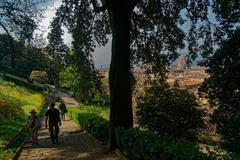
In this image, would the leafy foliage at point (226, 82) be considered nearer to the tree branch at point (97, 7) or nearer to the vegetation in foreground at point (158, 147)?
the vegetation in foreground at point (158, 147)

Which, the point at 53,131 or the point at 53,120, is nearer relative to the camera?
the point at 53,120

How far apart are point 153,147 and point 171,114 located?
1964 cm

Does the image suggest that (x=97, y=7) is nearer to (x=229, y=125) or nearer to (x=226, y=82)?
(x=226, y=82)

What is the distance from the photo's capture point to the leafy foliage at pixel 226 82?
1831 centimetres

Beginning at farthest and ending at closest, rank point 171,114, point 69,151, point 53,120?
point 171,114
point 53,120
point 69,151

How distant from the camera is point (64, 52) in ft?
70.1

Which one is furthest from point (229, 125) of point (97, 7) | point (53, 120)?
point (53, 120)

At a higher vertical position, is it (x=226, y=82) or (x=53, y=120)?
(x=226, y=82)

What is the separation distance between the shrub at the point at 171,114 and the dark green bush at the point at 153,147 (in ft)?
48.9

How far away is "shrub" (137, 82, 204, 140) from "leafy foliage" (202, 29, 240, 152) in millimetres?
11961

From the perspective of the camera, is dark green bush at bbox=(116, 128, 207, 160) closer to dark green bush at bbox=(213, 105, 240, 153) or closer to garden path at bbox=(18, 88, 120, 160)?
garden path at bbox=(18, 88, 120, 160)

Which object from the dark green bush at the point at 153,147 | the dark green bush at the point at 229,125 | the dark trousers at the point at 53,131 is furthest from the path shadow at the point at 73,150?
the dark green bush at the point at 229,125

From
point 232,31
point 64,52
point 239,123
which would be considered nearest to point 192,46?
point 232,31

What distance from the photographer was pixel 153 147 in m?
12.5
